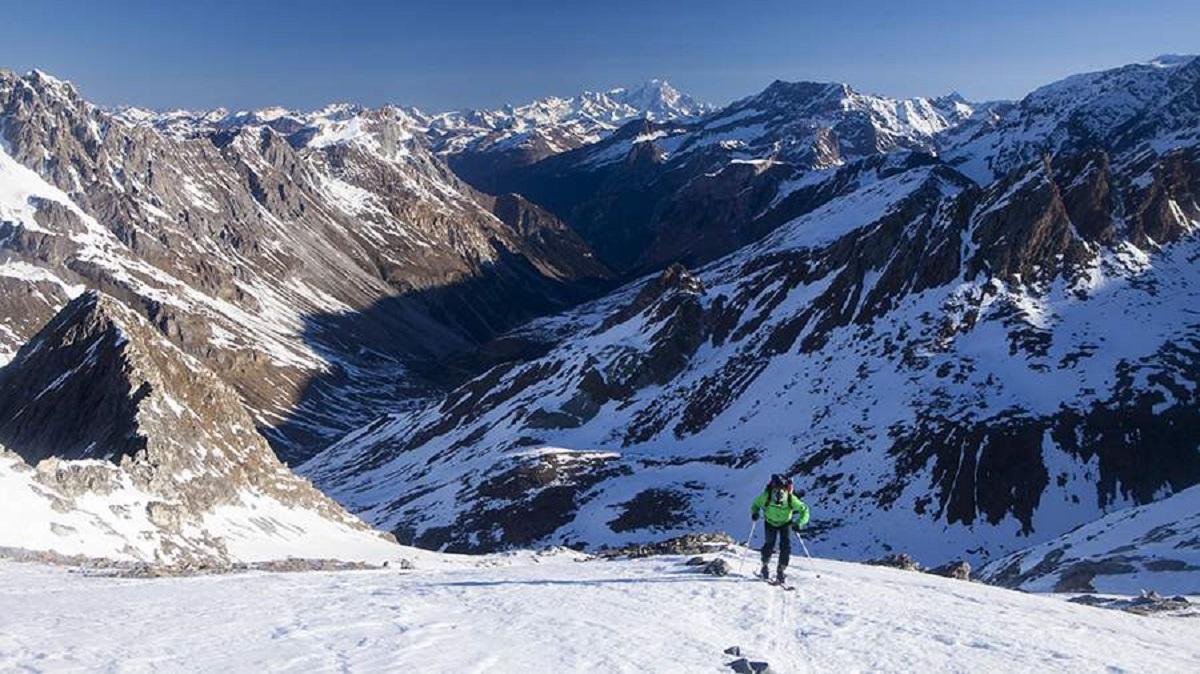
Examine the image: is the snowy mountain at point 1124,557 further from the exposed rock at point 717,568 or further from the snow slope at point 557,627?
the exposed rock at point 717,568

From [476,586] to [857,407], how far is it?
243 feet

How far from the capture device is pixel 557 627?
23.0m

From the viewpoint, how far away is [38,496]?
5538 cm

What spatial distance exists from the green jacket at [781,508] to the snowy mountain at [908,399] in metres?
48.3

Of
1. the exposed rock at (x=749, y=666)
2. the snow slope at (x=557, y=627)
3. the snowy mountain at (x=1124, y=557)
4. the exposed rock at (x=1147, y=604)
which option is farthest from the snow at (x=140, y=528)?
the exposed rock at (x=1147, y=604)

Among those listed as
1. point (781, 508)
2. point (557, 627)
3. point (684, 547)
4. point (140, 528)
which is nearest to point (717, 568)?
point (781, 508)

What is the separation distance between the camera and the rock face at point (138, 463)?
57531 mm

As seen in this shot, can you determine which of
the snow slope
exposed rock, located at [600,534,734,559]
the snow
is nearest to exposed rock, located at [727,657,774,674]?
the snow slope

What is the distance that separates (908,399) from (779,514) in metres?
67.8

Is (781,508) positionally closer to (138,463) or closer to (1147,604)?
(1147,604)

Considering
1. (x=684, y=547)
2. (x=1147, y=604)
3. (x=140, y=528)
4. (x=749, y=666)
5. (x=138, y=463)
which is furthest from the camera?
(x=138, y=463)

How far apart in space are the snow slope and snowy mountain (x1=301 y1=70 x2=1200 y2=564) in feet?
162

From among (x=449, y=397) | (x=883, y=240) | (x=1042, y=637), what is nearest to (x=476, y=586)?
(x=1042, y=637)

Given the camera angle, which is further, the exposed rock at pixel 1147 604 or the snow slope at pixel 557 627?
the exposed rock at pixel 1147 604
